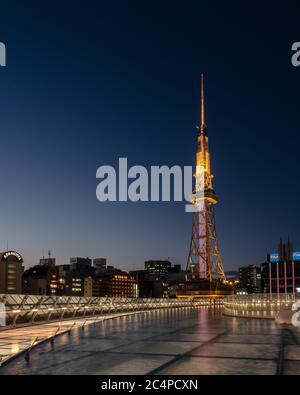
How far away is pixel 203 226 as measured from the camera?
17650 cm

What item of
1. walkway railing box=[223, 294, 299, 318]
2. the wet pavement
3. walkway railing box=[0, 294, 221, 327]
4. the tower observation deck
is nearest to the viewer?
the wet pavement

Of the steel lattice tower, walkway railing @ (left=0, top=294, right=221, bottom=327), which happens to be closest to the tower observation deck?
the steel lattice tower

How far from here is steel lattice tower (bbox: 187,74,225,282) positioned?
17412cm

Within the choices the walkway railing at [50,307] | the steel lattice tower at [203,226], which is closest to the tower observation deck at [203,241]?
the steel lattice tower at [203,226]

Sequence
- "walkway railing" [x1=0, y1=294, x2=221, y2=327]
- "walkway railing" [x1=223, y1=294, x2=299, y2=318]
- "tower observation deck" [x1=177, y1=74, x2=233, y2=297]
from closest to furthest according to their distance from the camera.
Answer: "walkway railing" [x1=0, y1=294, x2=221, y2=327] → "walkway railing" [x1=223, y1=294, x2=299, y2=318] → "tower observation deck" [x1=177, y1=74, x2=233, y2=297]

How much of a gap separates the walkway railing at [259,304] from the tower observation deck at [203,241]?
121209mm

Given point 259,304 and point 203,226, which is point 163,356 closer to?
→ point 259,304

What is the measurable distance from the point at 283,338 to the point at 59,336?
1036 cm

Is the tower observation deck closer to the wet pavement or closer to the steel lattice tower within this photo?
the steel lattice tower

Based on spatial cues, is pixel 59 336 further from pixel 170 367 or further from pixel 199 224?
pixel 199 224
